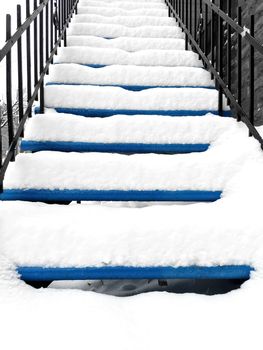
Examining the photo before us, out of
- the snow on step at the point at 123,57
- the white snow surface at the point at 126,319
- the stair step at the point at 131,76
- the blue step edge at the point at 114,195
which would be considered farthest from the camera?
the snow on step at the point at 123,57

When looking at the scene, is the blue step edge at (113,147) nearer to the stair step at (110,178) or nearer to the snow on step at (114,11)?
the stair step at (110,178)

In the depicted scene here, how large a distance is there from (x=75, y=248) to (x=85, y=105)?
1523mm

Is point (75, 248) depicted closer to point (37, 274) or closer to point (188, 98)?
point (37, 274)

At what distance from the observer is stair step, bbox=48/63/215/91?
318cm

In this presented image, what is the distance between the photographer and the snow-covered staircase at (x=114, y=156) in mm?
1516

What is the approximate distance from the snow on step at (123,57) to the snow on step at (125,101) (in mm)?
823

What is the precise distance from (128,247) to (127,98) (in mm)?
1584

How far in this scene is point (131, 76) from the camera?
3229 millimetres

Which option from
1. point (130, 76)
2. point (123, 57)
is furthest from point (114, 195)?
point (123, 57)

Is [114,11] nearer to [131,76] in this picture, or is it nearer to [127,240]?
[131,76]

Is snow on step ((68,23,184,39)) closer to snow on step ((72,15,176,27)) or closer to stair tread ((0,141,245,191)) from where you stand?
snow on step ((72,15,176,27))

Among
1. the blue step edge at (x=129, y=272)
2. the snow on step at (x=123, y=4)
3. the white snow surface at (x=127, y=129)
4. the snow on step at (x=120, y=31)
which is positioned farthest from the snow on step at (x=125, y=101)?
the snow on step at (x=123, y=4)

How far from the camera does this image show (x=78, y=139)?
2391 millimetres

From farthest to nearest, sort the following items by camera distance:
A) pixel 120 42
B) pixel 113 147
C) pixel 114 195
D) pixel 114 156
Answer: pixel 120 42 < pixel 113 147 < pixel 114 156 < pixel 114 195
